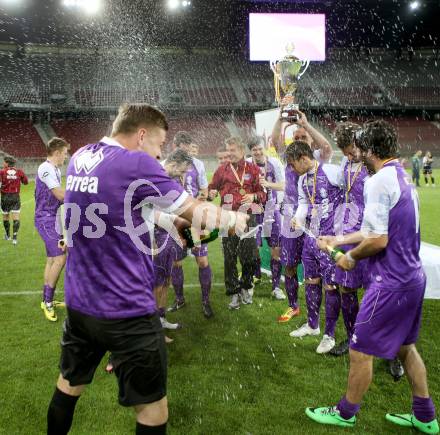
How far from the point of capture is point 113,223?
7.14ft

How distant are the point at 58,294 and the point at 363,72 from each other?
132 feet

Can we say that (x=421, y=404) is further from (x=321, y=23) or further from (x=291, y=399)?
(x=321, y=23)

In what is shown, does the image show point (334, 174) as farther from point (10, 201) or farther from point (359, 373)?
point (10, 201)

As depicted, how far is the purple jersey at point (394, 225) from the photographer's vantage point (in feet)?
8.80

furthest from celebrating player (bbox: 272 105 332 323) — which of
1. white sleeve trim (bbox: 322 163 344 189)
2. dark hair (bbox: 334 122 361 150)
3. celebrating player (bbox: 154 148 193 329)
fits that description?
celebrating player (bbox: 154 148 193 329)

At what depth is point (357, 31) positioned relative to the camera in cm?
3766

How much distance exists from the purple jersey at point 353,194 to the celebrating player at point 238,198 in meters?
1.60

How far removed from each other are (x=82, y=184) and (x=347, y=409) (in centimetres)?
232

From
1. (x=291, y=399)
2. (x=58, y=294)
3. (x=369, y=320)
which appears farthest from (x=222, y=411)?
(x=58, y=294)

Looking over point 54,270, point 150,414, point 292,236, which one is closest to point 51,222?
point 54,270

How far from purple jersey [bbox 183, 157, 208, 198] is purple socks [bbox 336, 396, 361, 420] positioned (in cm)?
337

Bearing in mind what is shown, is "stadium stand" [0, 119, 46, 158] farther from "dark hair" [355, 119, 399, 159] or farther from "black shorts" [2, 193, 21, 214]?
"dark hair" [355, 119, 399, 159]

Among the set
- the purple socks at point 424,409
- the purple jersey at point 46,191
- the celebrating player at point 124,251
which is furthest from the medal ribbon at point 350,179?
the purple jersey at point 46,191

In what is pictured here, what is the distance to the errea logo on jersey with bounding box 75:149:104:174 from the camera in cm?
222
